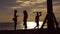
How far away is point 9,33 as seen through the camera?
337 inches

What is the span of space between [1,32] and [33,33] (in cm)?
128

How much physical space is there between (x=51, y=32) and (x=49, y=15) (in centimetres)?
124

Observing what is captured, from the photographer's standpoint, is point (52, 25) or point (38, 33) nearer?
point (38, 33)

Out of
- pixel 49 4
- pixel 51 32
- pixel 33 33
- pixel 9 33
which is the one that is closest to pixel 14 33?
pixel 9 33

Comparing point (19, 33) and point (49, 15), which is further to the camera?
point (49, 15)

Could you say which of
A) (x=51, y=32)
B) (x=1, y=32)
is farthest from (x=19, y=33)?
(x=51, y=32)

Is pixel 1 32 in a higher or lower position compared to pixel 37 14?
lower

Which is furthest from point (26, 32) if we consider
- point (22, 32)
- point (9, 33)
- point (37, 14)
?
point (37, 14)

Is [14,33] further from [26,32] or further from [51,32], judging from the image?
[51,32]

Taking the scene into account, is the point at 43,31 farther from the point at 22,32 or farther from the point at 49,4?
the point at 49,4

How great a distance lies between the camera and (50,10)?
9547mm

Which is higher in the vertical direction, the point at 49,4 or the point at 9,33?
the point at 49,4

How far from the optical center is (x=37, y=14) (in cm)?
988

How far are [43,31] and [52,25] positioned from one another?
3.89 ft
